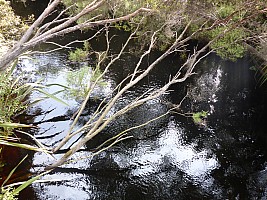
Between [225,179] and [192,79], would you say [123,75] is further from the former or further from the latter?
[225,179]

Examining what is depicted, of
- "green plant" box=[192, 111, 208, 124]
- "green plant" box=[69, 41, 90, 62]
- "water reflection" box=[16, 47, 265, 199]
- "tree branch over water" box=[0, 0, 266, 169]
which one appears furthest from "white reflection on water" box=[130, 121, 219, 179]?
"green plant" box=[69, 41, 90, 62]

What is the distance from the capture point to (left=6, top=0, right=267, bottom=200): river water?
8062 mm

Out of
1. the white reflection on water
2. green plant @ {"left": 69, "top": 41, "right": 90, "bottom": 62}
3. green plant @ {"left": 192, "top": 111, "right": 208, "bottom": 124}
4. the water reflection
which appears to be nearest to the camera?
the water reflection

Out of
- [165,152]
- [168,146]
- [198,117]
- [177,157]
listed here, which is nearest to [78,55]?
[198,117]

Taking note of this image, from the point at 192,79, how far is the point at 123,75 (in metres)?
3.26

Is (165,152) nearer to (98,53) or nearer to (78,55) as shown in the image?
(98,53)

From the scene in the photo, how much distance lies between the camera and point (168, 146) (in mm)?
9641

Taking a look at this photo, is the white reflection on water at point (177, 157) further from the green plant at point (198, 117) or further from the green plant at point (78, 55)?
the green plant at point (78, 55)

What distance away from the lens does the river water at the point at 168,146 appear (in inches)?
317

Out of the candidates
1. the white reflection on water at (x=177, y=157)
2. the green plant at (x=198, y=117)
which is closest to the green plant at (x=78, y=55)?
the white reflection on water at (x=177, y=157)

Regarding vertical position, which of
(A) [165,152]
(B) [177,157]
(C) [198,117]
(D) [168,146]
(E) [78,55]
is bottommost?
(B) [177,157]

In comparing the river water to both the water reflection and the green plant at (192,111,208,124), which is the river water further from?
the green plant at (192,111,208,124)

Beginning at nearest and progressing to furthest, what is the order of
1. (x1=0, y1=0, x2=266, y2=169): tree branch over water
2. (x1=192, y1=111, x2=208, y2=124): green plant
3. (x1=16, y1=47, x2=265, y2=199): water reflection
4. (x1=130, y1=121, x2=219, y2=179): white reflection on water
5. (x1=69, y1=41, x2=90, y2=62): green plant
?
(x1=0, y1=0, x2=266, y2=169): tree branch over water < (x1=16, y1=47, x2=265, y2=199): water reflection < (x1=130, y1=121, x2=219, y2=179): white reflection on water < (x1=192, y1=111, x2=208, y2=124): green plant < (x1=69, y1=41, x2=90, y2=62): green plant

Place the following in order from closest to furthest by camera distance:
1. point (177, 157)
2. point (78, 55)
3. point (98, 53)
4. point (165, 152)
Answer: point (177, 157) < point (165, 152) < point (98, 53) < point (78, 55)
